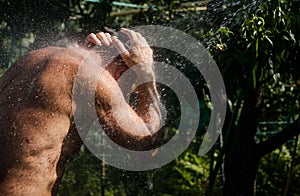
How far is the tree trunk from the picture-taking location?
6.46 metres

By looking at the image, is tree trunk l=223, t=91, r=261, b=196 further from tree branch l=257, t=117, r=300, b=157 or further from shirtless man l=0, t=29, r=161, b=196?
shirtless man l=0, t=29, r=161, b=196

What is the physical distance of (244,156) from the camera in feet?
21.8

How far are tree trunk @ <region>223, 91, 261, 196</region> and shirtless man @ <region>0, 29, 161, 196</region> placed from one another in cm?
349

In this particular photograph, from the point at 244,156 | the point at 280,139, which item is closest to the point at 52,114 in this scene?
the point at 244,156

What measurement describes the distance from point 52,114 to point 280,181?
17.0 feet

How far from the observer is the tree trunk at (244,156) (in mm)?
6465

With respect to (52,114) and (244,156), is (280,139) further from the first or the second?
(52,114)

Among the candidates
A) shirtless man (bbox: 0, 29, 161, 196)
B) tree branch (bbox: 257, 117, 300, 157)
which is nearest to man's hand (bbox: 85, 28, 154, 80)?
shirtless man (bbox: 0, 29, 161, 196)

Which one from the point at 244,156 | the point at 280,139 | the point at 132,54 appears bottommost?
the point at 244,156

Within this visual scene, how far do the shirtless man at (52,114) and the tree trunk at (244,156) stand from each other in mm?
3487

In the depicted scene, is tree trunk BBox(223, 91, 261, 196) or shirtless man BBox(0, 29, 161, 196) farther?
tree trunk BBox(223, 91, 261, 196)

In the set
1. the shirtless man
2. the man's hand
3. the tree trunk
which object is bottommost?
the tree trunk

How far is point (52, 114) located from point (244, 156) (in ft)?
13.1

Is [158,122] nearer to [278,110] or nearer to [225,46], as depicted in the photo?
[225,46]
